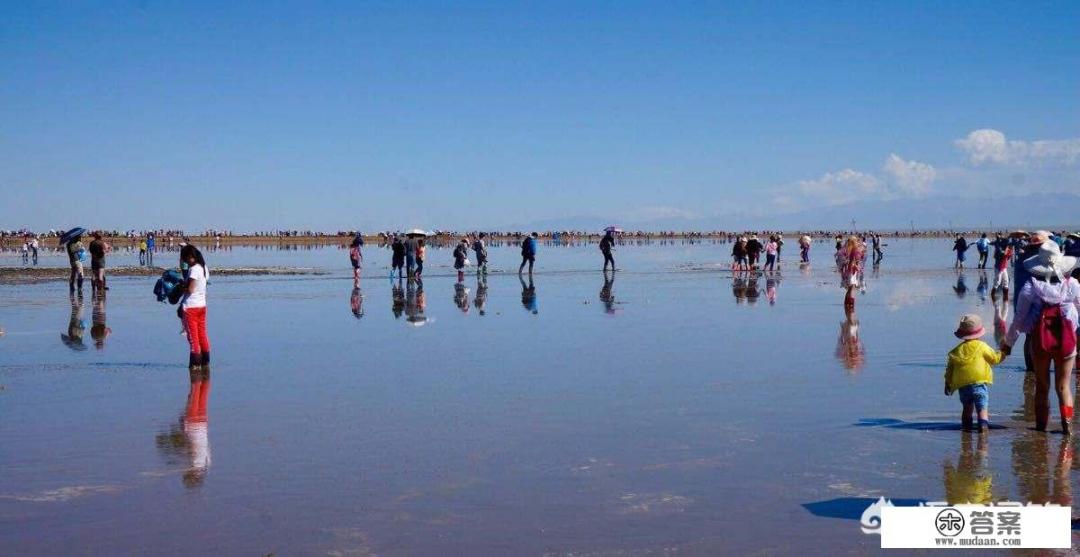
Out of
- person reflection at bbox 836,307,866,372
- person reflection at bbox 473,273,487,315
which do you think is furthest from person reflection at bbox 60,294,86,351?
person reflection at bbox 836,307,866,372

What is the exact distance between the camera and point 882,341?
1606 cm

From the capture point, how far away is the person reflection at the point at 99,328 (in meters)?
17.1

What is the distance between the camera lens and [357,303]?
991 inches

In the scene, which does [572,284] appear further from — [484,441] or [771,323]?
[484,441]

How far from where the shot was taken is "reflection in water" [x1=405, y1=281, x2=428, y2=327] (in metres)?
20.4

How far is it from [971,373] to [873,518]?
126 inches

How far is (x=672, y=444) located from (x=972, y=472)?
2441 mm

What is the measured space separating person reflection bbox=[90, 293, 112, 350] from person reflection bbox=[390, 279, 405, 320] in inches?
227

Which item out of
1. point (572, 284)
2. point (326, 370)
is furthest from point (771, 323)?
point (572, 284)

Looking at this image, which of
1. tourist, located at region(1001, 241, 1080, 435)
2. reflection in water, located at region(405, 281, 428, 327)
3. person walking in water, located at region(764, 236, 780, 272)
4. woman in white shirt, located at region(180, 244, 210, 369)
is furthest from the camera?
person walking in water, located at region(764, 236, 780, 272)

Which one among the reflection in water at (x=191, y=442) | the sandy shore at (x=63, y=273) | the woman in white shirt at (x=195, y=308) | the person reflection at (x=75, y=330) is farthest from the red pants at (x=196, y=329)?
the sandy shore at (x=63, y=273)

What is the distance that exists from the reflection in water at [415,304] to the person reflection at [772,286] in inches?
335

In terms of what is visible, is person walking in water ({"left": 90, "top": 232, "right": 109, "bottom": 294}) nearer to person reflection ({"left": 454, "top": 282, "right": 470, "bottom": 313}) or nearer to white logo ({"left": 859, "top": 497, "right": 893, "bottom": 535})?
person reflection ({"left": 454, "top": 282, "right": 470, "bottom": 313})

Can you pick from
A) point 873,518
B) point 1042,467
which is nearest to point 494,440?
point 873,518
